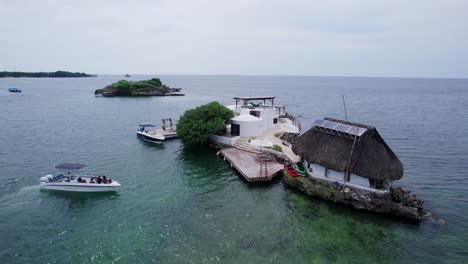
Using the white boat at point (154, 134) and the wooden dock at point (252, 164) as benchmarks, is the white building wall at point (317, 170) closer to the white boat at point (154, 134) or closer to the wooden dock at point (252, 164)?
the wooden dock at point (252, 164)

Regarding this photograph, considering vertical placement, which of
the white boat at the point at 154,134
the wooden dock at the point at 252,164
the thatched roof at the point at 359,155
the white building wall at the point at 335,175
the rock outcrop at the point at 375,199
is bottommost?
the rock outcrop at the point at 375,199

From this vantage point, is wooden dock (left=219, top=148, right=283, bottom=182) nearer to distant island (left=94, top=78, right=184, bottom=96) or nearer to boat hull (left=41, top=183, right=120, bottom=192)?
boat hull (left=41, top=183, right=120, bottom=192)

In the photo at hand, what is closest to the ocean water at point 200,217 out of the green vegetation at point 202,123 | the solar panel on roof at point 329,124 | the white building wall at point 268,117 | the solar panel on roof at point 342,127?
the green vegetation at point 202,123

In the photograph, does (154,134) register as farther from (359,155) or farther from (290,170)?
(359,155)

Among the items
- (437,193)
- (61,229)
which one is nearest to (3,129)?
(61,229)

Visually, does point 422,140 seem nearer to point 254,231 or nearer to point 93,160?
point 254,231
